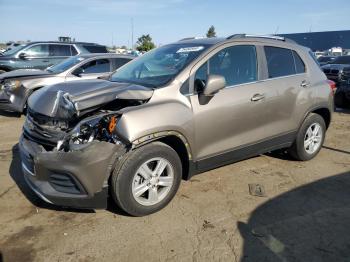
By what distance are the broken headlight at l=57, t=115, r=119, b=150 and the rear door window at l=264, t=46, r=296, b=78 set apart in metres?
2.32

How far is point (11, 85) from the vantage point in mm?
8250

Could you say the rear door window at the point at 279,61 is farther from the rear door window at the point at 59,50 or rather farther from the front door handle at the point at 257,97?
the rear door window at the point at 59,50

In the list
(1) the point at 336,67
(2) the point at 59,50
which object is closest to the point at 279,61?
(2) the point at 59,50

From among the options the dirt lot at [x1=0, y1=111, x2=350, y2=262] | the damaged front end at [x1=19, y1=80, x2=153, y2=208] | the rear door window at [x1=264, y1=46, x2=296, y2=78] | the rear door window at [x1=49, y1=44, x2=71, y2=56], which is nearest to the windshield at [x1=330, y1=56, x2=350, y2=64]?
the rear door window at [x1=49, y1=44, x2=71, y2=56]

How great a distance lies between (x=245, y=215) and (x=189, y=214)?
578 mm

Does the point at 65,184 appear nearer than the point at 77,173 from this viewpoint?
No

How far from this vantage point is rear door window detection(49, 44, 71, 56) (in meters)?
12.7

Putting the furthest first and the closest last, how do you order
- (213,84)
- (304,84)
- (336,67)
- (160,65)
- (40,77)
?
(336,67), (40,77), (304,84), (160,65), (213,84)

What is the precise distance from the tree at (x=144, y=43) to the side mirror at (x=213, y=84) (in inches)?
1163

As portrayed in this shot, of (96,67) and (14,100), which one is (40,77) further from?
(96,67)

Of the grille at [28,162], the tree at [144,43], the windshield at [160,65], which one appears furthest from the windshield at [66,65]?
the tree at [144,43]

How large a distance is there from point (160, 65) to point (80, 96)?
1.16 meters

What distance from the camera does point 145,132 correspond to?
11.3 ft

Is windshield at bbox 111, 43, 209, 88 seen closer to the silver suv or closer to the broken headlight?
the silver suv
